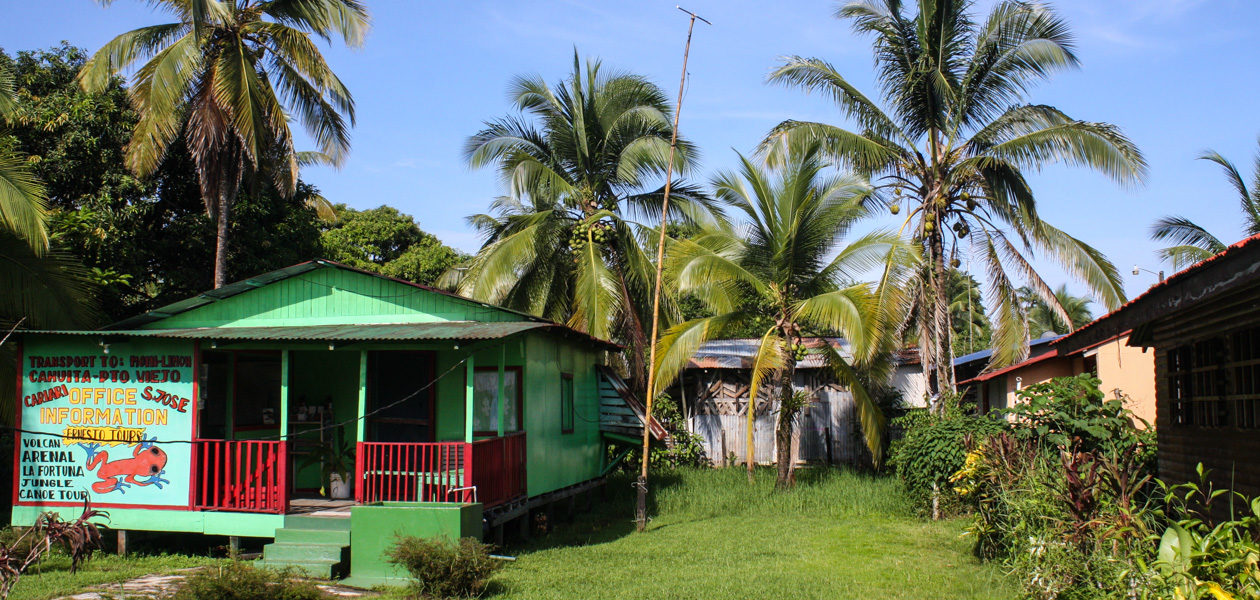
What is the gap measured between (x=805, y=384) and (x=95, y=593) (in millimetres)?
14788

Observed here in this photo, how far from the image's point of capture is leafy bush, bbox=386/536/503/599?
8703 mm

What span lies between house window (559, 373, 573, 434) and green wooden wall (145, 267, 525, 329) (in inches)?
86.6

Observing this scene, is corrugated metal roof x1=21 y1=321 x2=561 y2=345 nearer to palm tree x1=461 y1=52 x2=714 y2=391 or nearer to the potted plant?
the potted plant

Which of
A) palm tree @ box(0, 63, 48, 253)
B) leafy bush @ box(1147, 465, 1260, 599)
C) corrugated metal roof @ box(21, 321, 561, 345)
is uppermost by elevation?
palm tree @ box(0, 63, 48, 253)

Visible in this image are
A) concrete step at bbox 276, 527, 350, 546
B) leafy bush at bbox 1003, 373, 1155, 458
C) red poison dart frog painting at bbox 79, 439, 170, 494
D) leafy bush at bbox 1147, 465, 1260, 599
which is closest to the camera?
leafy bush at bbox 1147, 465, 1260, 599

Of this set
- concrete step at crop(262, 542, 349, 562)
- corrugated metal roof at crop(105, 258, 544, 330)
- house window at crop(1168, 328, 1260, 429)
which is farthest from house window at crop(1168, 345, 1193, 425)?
concrete step at crop(262, 542, 349, 562)

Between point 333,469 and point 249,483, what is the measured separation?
70.5 inches

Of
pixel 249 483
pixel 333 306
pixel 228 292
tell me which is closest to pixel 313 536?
pixel 249 483

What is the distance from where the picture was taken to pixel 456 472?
33.6ft

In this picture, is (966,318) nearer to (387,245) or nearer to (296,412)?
(387,245)

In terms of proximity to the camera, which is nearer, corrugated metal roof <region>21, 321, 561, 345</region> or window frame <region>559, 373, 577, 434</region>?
corrugated metal roof <region>21, 321, 561, 345</region>

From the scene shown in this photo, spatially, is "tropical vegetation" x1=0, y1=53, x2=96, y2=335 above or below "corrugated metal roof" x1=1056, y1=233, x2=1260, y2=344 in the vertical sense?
above

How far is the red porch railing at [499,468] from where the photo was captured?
1086cm

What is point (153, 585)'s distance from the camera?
9.13m
